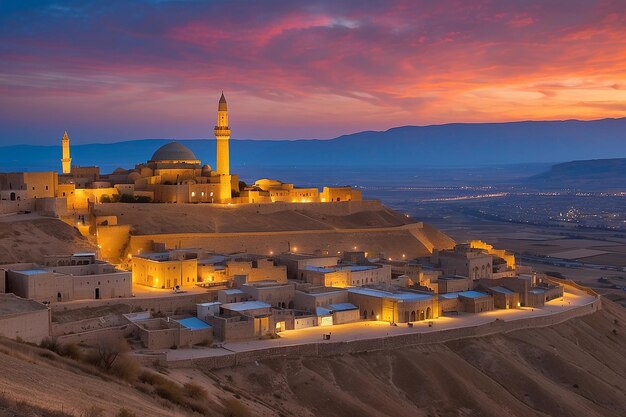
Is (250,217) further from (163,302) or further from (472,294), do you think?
(163,302)

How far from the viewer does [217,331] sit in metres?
35.3

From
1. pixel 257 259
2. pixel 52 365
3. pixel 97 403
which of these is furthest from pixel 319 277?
pixel 97 403

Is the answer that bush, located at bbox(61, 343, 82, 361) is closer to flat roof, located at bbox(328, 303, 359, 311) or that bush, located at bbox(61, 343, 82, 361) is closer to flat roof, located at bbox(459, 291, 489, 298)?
flat roof, located at bbox(328, 303, 359, 311)

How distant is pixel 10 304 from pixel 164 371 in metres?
7.88

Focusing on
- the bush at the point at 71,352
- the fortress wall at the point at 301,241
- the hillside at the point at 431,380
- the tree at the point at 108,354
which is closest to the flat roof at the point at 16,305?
the tree at the point at 108,354

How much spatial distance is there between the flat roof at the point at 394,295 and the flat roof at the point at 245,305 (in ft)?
20.0

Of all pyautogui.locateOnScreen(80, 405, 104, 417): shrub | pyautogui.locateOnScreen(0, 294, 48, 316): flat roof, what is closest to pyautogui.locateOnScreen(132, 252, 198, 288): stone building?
pyautogui.locateOnScreen(0, 294, 48, 316): flat roof

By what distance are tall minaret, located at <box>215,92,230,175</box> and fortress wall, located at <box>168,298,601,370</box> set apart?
28.4 metres

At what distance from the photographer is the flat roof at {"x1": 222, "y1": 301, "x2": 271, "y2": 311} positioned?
36.7 metres

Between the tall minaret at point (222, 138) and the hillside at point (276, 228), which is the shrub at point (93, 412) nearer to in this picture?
the hillside at point (276, 228)

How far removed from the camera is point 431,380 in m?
34.7

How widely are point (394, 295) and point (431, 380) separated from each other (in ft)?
24.8

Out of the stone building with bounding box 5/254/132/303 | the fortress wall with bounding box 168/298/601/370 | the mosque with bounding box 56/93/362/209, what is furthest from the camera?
the mosque with bounding box 56/93/362/209

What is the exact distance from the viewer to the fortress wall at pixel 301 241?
52.3 meters
